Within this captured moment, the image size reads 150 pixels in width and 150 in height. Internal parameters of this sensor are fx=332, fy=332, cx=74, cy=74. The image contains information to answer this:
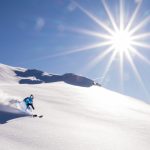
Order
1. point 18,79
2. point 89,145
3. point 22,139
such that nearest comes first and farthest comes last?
1. point 22,139
2. point 89,145
3. point 18,79

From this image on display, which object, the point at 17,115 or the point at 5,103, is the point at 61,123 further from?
the point at 5,103

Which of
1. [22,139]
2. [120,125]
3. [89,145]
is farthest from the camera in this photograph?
[120,125]

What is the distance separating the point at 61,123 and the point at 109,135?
8.03ft

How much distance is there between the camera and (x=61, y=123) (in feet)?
51.9

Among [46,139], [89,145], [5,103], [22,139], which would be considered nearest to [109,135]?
[89,145]

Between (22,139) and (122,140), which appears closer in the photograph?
(22,139)

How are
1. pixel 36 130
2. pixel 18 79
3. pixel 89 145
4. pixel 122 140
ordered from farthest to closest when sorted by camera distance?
1. pixel 18 79
2. pixel 122 140
3. pixel 36 130
4. pixel 89 145

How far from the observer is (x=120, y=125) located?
18984 mm

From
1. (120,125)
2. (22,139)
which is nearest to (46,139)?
(22,139)

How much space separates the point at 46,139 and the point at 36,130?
134cm

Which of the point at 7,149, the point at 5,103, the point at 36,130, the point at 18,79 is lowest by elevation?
the point at 7,149

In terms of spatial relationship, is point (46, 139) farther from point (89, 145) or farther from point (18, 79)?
point (18, 79)

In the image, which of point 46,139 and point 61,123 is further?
point 61,123

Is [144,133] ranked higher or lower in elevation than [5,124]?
higher
